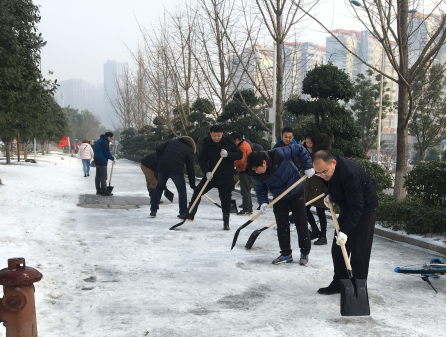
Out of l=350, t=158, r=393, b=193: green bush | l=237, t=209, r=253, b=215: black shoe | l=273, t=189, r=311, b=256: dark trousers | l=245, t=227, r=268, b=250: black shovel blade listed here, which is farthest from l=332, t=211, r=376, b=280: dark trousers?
l=350, t=158, r=393, b=193: green bush

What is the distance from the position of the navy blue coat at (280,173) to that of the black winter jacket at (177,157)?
332cm

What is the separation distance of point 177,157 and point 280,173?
371 cm

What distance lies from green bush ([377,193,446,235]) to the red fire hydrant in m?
5.08

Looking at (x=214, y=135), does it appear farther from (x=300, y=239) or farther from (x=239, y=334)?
(x=239, y=334)

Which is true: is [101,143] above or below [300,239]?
above

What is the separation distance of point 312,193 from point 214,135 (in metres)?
1.92

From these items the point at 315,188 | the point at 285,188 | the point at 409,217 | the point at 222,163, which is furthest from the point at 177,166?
the point at 409,217

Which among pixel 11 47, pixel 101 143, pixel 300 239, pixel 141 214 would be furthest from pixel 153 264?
pixel 11 47

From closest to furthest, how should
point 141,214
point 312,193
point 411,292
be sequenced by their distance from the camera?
point 411,292 → point 312,193 → point 141,214

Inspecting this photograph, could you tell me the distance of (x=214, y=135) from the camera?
765 centimetres

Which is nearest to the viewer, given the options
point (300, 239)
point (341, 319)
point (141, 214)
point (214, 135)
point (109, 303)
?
point (341, 319)

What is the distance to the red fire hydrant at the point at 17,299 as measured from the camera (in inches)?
116

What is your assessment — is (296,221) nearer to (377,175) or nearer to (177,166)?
(177,166)

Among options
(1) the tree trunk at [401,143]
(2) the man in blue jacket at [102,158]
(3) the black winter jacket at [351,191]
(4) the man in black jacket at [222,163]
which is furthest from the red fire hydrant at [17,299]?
(2) the man in blue jacket at [102,158]
